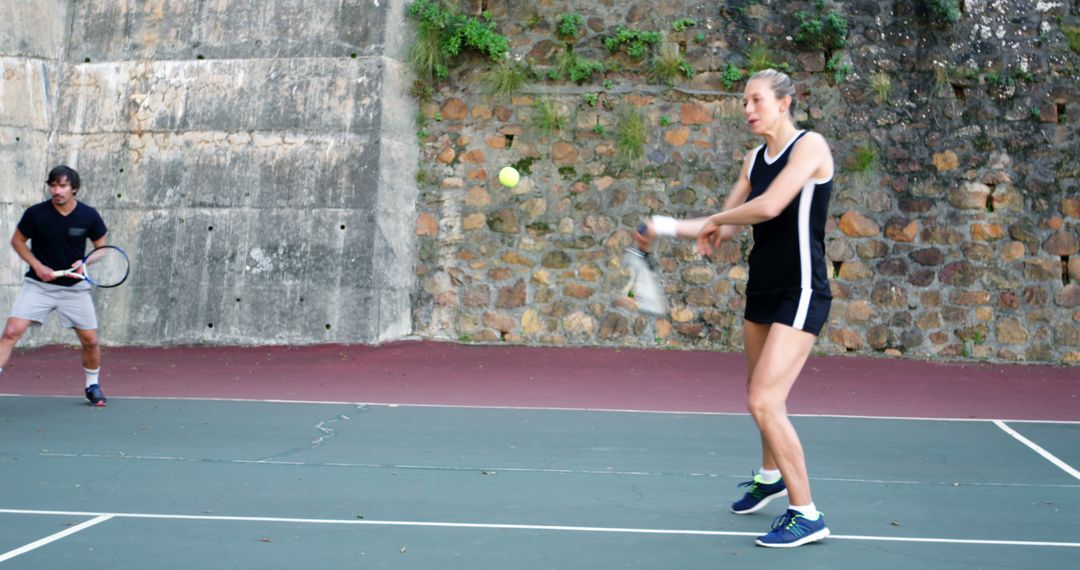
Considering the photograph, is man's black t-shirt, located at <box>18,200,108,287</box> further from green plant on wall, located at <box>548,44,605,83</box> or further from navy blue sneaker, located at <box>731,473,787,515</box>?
green plant on wall, located at <box>548,44,605,83</box>

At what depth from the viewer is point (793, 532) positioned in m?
4.48

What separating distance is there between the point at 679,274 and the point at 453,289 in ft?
7.95

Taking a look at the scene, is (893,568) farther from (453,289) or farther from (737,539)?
(453,289)

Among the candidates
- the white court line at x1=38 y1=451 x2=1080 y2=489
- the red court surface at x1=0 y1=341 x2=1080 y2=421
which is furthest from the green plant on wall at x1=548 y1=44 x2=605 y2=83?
the white court line at x1=38 y1=451 x2=1080 y2=489

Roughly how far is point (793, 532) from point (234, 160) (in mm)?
9965

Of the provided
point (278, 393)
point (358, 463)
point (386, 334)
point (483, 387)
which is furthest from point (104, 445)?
point (386, 334)

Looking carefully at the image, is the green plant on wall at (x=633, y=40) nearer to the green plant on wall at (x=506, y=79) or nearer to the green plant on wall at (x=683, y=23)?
the green plant on wall at (x=683, y=23)

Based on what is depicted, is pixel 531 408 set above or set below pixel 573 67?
below

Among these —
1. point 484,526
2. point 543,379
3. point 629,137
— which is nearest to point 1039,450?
point 484,526

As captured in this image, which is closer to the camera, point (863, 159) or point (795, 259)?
point (795, 259)

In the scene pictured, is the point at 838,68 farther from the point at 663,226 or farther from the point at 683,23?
the point at 663,226

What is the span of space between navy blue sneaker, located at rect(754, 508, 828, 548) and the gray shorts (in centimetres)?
553

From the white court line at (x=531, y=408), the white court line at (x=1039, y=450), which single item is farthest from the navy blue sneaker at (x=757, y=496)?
the white court line at (x=531, y=408)

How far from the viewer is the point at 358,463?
20.6 feet
